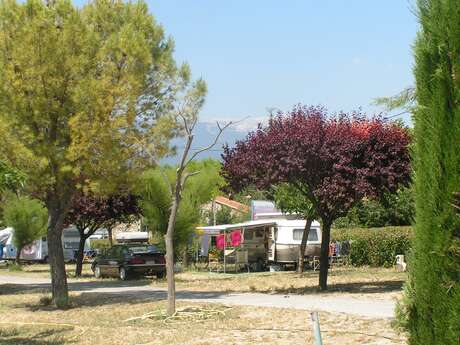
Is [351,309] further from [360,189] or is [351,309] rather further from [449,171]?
[449,171]

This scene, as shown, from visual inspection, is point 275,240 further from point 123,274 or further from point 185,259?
point 123,274

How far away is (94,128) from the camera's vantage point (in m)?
16.9

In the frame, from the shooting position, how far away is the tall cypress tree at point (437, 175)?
4.48 m

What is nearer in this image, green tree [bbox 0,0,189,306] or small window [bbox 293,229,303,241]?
green tree [bbox 0,0,189,306]

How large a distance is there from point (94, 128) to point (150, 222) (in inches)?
630

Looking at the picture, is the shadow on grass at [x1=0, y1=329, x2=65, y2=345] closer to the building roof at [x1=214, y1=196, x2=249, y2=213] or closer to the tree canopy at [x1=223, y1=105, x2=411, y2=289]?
the tree canopy at [x1=223, y1=105, x2=411, y2=289]

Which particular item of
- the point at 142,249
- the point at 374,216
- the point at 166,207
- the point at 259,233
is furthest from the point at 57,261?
the point at 374,216

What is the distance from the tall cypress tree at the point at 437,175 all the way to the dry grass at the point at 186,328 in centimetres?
566

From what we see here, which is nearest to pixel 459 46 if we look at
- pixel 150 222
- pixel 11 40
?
pixel 11 40

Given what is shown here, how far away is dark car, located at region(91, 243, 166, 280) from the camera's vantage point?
92.4 ft

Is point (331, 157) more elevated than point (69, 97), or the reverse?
point (69, 97)

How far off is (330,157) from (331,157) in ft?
0.12

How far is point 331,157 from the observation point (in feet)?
59.1

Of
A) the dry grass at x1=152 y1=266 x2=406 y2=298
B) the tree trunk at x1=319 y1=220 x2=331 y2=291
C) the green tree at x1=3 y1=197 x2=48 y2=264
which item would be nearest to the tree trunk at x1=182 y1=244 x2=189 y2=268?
the green tree at x1=3 y1=197 x2=48 y2=264
